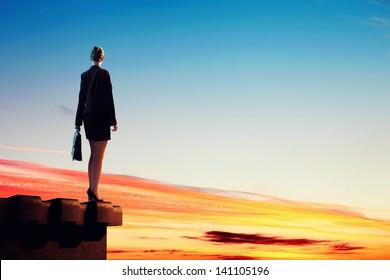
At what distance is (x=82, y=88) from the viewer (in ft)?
44.2

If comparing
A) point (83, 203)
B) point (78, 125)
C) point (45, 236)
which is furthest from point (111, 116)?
point (45, 236)

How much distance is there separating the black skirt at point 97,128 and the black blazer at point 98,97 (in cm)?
6

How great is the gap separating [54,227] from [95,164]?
1.64 meters

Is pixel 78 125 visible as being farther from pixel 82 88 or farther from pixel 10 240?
pixel 10 240

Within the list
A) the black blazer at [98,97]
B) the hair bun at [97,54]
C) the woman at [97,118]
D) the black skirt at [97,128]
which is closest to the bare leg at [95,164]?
the woman at [97,118]

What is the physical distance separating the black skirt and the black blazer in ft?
0.20

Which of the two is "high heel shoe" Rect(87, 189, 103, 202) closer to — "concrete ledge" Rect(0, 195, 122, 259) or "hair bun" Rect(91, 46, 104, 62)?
"concrete ledge" Rect(0, 195, 122, 259)

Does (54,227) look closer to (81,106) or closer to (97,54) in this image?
(81,106)

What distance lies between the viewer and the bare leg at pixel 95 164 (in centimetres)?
1319

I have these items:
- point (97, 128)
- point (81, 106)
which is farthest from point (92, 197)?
point (81, 106)

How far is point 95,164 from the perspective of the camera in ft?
43.3
